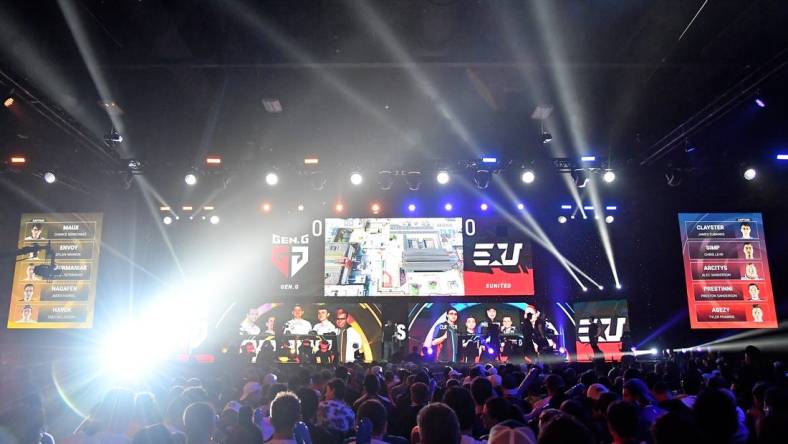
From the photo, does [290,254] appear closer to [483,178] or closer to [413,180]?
[413,180]

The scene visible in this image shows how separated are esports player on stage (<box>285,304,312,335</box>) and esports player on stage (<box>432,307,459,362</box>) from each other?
10.9 feet

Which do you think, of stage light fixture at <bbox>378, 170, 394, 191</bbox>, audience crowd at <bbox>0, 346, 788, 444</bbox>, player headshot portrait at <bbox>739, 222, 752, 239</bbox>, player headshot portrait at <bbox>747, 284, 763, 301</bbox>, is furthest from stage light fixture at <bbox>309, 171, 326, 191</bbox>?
player headshot portrait at <bbox>747, 284, 763, 301</bbox>

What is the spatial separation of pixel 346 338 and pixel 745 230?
1023cm

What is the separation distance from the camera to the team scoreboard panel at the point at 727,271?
13.3 m

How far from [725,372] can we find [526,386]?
11.2 ft

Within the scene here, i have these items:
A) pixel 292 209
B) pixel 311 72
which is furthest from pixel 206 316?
pixel 311 72

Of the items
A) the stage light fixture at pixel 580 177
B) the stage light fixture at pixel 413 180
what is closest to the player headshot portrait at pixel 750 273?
the stage light fixture at pixel 580 177

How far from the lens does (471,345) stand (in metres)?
13.8

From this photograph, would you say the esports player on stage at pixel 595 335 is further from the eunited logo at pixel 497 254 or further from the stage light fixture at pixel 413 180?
the stage light fixture at pixel 413 180

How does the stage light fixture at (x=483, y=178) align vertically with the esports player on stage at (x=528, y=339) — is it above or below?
above

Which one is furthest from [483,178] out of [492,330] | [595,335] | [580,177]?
[595,335]

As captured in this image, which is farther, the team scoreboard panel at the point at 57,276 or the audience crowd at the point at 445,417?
the team scoreboard panel at the point at 57,276

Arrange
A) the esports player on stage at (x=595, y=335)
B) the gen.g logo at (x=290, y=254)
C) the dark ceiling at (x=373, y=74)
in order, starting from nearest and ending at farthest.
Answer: the dark ceiling at (x=373, y=74) → the esports player on stage at (x=595, y=335) → the gen.g logo at (x=290, y=254)

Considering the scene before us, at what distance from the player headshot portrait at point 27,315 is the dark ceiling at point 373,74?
3.27 m
